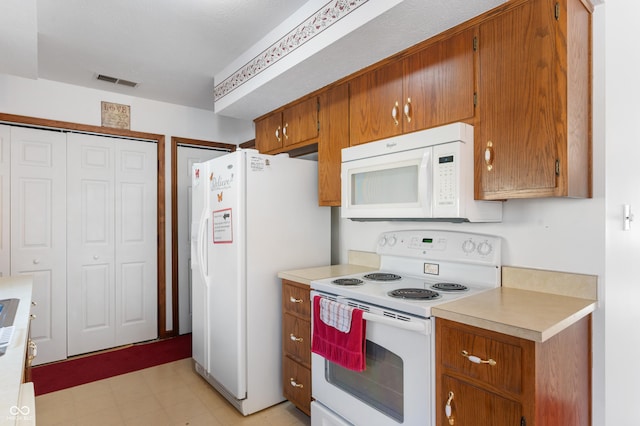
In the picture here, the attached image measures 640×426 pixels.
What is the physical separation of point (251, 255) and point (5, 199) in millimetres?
2114

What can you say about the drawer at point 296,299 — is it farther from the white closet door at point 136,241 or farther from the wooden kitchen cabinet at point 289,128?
the white closet door at point 136,241

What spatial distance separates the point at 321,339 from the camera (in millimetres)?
1911

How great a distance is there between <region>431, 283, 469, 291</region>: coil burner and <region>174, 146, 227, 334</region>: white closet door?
2735 mm

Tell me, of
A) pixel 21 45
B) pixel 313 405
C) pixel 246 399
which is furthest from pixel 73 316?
pixel 313 405

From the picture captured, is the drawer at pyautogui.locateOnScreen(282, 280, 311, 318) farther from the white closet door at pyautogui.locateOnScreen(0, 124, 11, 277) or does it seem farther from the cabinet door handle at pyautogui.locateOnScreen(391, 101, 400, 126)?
the white closet door at pyautogui.locateOnScreen(0, 124, 11, 277)

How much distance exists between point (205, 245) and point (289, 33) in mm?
1544

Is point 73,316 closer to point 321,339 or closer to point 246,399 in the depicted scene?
point 246,399

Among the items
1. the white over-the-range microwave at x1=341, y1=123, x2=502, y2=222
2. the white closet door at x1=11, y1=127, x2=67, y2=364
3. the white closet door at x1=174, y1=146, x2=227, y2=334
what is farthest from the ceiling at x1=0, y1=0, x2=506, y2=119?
the white closet door at x1=174, y1=146, x2=227, y2=334

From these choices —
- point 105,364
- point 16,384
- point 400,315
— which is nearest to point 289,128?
point 400,315

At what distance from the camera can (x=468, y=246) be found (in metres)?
1.93

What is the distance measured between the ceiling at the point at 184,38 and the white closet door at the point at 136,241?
2.51 feet

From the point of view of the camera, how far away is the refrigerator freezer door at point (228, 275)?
231 cm

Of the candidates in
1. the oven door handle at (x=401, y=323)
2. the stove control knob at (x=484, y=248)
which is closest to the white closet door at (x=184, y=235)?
the oven door handle at (x=401, y=323)

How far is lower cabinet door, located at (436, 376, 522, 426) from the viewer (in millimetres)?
1232
